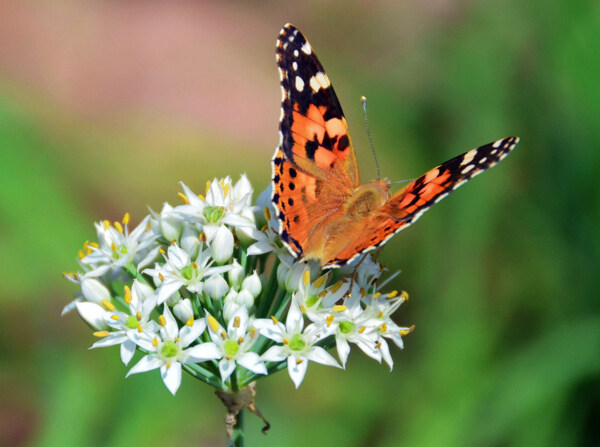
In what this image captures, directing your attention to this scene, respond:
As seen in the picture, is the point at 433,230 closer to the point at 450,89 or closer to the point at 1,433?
the point at 450,89

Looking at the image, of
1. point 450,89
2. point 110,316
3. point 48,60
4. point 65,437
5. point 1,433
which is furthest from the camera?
point 48,60

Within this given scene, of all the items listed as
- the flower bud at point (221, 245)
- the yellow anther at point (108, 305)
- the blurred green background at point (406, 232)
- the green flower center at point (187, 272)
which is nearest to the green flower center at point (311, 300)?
the flower bud at point (221, 245)

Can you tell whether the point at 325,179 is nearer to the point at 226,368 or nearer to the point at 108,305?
the point at 226,368

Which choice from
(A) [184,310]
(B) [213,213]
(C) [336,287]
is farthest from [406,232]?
(A) [184,310]

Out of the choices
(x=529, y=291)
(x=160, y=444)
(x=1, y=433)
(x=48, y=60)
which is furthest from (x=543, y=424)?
(x=48, y=60)

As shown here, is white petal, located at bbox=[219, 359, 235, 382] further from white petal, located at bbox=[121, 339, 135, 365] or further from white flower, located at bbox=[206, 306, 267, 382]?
white petal, located at bbox=[121, 339, 135, 365]

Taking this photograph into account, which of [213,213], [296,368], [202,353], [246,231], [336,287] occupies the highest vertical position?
[213,213]
